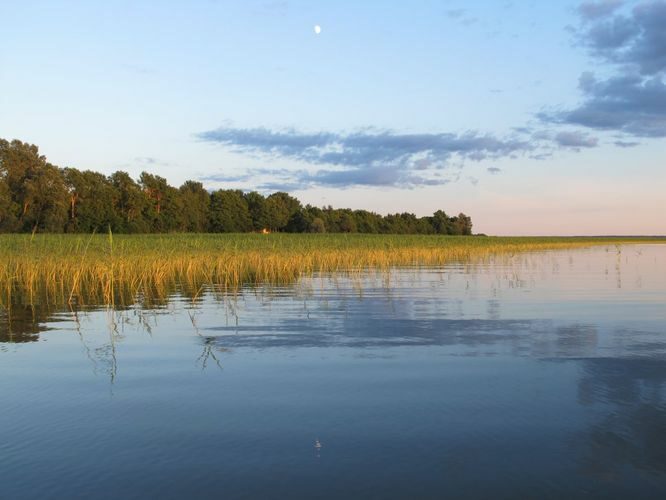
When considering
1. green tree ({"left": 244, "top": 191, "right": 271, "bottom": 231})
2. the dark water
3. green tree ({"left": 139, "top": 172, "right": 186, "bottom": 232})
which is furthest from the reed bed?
green tree ({"left": 244, "top": 191, "right": 271, "bottom": 231})

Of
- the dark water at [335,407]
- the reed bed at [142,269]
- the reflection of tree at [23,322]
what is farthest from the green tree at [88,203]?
the dark water at [335,407]

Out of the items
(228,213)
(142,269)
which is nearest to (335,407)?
(142,269)

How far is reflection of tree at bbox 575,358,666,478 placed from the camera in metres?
4.95

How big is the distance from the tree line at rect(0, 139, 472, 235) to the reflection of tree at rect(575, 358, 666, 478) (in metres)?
55.3

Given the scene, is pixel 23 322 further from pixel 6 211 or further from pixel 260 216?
pixel 260 216

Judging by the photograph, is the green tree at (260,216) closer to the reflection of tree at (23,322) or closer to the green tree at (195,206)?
the green tree at (195,206)

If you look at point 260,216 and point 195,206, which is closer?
point 195,206

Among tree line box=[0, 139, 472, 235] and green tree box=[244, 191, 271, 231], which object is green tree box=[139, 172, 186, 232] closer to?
tree line box=[0, 139, 472, 235]

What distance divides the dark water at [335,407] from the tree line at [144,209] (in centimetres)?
5022

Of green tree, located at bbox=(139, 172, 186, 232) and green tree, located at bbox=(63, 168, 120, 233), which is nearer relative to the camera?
green tree, located at bbox=(63, 168, 120, 233)

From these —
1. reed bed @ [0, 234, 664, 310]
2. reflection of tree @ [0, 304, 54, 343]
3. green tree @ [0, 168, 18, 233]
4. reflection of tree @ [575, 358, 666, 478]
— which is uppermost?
green tree @ [0, 168, 18, 233]

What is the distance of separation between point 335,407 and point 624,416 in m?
3.04

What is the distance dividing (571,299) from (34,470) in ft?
49.4

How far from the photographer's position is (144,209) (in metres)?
114
